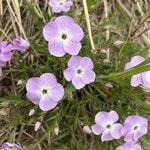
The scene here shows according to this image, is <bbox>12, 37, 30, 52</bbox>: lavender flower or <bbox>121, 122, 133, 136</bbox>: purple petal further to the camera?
<bbox>121, 122, 133, 136</bbox>: purple petal

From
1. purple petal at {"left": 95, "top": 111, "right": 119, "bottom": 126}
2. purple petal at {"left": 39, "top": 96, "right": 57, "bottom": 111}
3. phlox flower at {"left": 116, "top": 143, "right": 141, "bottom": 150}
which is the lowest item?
phlox flower at {"left": 116, "top": 143, "right": 141, "bottom": 150}

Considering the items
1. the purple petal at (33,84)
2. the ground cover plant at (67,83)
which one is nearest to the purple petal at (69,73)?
the ground cover plant at (67,83)

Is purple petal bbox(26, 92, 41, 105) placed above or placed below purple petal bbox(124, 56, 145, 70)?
below

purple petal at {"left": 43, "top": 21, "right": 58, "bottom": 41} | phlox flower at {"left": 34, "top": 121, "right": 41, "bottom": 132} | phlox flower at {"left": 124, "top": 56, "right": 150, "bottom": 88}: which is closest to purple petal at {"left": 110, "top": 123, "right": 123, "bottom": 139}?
phlox flower at {"left": 124, "top": 56, "right": 150, "bottom": 88}

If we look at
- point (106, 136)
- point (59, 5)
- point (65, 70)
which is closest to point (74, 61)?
point (65, 70)

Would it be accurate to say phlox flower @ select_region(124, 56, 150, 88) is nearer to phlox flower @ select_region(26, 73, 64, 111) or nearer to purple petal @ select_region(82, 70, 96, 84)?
purple petal @ select_region(82, 70, 96, 84)

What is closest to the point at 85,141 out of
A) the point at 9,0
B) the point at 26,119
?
the point at 26,119

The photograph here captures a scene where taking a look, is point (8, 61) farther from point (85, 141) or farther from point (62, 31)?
point (85, 141)
